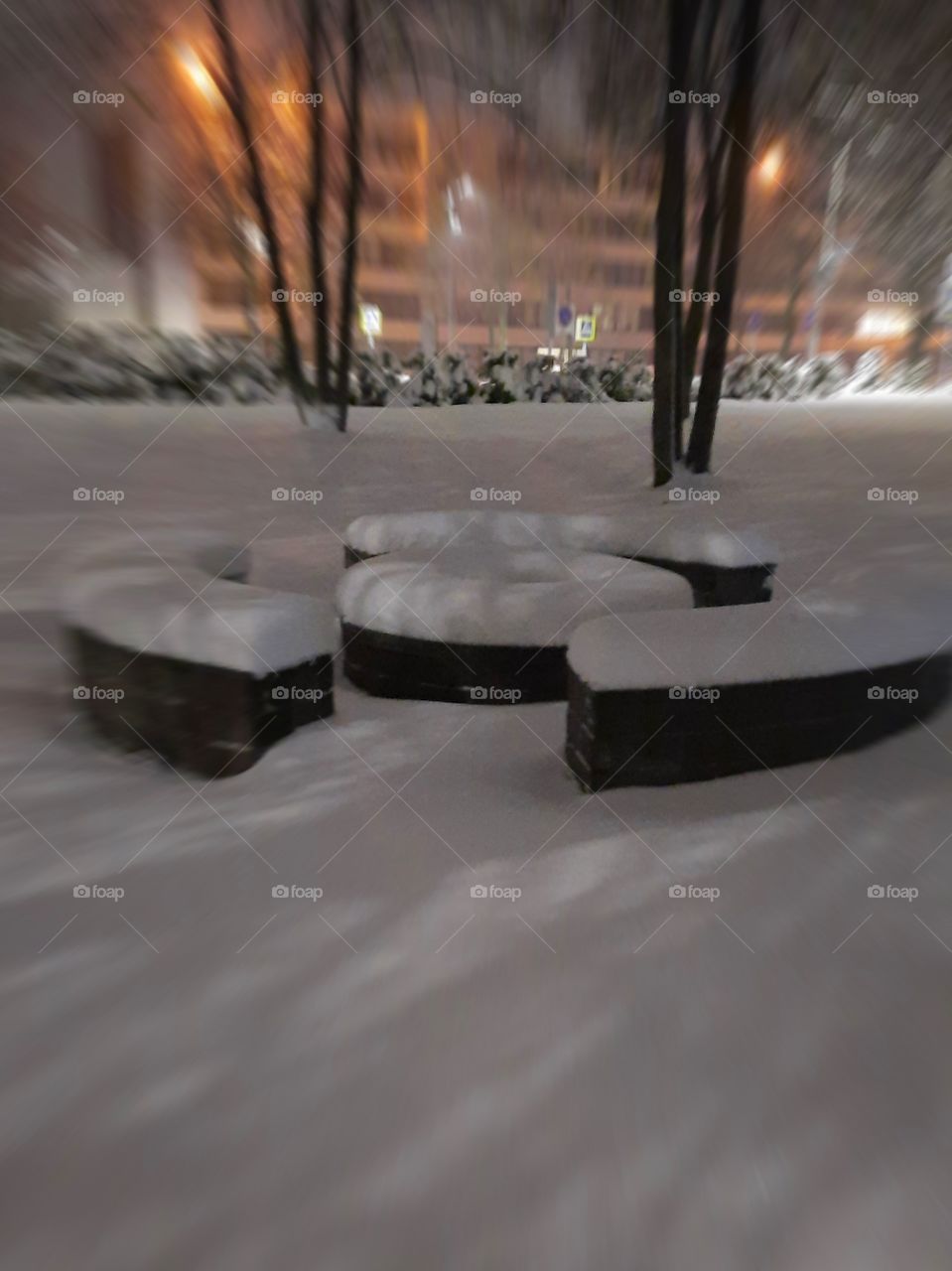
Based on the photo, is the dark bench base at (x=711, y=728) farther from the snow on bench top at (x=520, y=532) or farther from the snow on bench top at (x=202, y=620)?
the snow on bench top at (x=520, y=532)

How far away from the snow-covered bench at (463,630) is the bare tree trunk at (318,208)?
2068mm

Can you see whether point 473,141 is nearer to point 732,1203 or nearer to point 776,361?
point 776,361

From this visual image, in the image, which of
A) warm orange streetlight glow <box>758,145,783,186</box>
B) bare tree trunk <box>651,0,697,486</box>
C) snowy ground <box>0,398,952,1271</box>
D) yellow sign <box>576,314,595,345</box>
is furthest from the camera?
yellow sign <box>576,314,595,345</box>

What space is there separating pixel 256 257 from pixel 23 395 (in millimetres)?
1608

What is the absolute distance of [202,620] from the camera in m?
2.63

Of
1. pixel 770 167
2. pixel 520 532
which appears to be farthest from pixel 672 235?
pixel 520 532

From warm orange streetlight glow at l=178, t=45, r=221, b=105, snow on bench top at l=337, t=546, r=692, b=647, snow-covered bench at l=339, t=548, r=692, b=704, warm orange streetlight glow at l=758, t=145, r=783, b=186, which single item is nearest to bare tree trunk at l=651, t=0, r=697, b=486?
warm orange streetlight glow at l=758, t=145, r=783, b=186

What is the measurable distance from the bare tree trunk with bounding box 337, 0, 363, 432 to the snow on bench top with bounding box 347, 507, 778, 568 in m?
1.29

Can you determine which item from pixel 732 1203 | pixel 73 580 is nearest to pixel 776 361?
pixel 73 580

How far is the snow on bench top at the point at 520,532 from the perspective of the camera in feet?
12.8

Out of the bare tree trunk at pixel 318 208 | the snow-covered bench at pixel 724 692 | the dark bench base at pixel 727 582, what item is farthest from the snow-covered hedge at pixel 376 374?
the snow-covered bench at pixel 724 692

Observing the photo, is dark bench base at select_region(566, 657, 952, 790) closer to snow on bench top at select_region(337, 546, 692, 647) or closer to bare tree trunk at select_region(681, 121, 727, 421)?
snow on bench top at select_region(337, 546, 692, 647)

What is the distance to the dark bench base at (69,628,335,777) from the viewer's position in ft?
8.13

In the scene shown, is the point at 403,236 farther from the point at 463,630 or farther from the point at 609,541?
the point at 463,630
